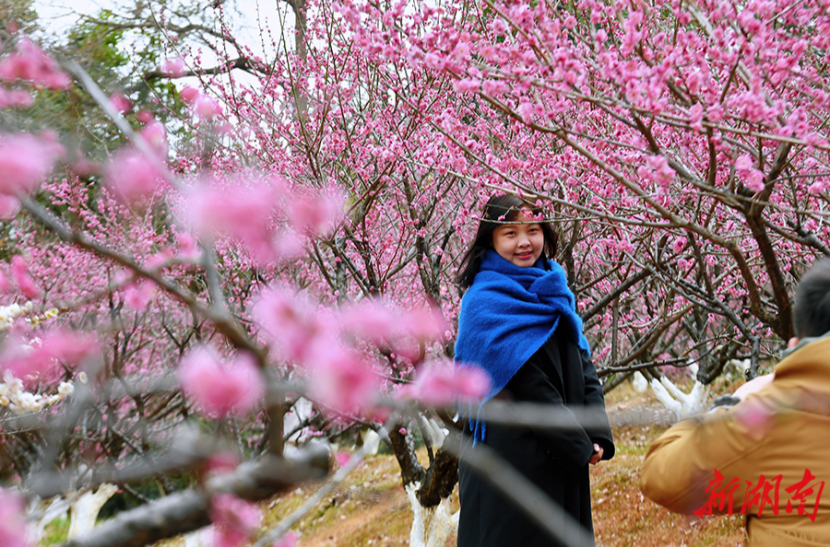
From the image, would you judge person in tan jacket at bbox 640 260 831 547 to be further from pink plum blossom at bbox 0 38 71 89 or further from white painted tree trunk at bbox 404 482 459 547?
white painted tree trunk at bbox 404 482 459 547

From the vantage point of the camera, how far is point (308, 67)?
4.41m

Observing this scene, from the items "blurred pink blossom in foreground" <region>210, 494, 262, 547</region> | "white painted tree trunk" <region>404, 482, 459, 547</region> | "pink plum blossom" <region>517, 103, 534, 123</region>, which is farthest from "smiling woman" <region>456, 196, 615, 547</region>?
"white painted tree trunk" <region>404, 482, 459, 547</region>

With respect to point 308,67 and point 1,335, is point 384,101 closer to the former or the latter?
point 308,67

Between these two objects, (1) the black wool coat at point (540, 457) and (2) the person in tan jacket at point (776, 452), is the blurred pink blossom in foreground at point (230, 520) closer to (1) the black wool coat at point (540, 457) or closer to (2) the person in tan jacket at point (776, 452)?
(2) the person in tan jacket at point (776, 452)

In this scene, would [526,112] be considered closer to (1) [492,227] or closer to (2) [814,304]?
(1) [492,227]

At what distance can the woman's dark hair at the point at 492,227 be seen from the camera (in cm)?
242

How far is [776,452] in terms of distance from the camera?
1156 millimetres

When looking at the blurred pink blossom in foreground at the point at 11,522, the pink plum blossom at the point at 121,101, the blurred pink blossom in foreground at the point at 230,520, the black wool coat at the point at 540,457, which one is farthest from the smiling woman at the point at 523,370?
the pink plum blossom at the point at 121,101

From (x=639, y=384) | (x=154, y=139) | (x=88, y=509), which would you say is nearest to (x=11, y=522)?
(x=154, y=139)

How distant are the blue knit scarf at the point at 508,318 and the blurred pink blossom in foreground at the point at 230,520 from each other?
1.19m

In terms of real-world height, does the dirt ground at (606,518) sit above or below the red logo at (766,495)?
below

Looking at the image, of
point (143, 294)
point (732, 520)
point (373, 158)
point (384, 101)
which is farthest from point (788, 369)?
point (732, 520)

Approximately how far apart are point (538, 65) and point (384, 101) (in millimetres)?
2942

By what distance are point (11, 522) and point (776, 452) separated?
58.1 inches
